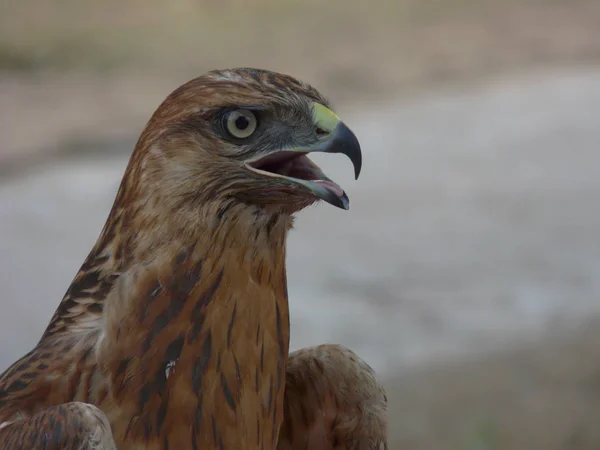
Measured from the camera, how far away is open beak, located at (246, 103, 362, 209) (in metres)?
1.82

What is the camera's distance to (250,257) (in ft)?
6.02

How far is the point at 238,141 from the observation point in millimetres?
1789

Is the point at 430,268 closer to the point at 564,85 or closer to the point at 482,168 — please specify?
the point at 482,168

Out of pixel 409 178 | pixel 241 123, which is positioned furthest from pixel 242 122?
pixel 409 178

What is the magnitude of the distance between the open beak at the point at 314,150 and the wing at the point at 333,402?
23.6 inches

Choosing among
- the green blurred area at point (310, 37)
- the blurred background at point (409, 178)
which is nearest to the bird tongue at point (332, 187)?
the blurred background at point (409, 178)

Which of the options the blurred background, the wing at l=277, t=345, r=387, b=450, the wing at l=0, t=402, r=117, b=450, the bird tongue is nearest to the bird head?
the bird tongue

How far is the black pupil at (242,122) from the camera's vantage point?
1.77m

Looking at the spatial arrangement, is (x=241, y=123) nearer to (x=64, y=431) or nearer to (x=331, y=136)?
(x=331, y=136)

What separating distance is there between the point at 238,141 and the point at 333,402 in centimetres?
81

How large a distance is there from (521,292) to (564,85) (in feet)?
13.2

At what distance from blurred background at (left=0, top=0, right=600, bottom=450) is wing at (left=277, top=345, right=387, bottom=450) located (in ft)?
6.98

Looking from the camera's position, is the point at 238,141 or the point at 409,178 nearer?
the point at 238,141

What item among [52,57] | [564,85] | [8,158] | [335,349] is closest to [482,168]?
[564,85]
